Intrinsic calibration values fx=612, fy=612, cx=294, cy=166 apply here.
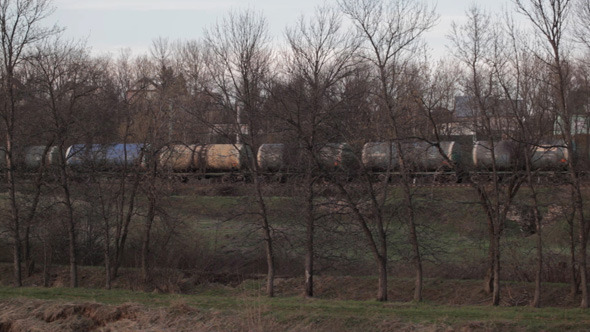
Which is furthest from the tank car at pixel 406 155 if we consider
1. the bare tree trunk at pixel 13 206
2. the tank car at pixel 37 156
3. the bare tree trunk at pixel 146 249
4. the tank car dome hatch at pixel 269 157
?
the bare tree trunk at pixel 13 206

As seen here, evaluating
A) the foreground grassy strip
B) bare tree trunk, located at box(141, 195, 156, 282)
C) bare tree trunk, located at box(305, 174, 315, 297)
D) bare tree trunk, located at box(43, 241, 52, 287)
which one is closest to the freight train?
bare tree trunk, located at box(305, 174, 315, 297)

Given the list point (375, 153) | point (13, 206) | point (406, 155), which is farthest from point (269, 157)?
point (13, 206)

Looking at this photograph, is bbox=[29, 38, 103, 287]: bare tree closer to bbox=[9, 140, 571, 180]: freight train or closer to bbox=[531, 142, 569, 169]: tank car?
bbox=[9, 140, 571, 180]: freight train

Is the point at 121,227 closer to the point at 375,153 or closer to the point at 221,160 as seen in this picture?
the point at 375,153

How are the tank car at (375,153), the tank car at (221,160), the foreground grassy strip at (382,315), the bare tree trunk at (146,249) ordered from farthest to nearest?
the tank car at (221,160) → the bare tree trunk at (146,249) → the tank car at (375,153) → the foreground grassy strip at (382,315)

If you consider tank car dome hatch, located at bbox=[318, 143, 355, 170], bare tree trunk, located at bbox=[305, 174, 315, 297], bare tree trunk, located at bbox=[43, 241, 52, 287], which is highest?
tank car dome hatch, located at bbox=[318, 143, 355, 170]

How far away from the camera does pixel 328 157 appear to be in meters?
20.3

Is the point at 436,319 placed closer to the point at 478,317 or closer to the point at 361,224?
the point at 478,317

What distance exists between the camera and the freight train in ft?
66.3

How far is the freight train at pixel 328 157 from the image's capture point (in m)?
20.2

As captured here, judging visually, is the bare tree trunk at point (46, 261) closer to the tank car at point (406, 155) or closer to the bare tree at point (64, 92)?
the bare tree at point (64, 92)

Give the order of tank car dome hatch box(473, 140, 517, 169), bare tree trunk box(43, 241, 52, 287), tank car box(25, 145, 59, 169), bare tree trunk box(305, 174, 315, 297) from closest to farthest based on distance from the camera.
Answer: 1. bare tree trunk box(305, 174, 315, 297)
2. bare tree trunk box(43, 241, 52, 287)
3. tank car box(25, 145, 59, 169)
4. tank car dome hatch box(473, 140, 517, 169)

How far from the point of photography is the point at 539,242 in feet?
61.0

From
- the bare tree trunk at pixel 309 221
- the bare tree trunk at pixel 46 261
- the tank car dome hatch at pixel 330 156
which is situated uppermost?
the tank car dome hatch at pixel 330 156
